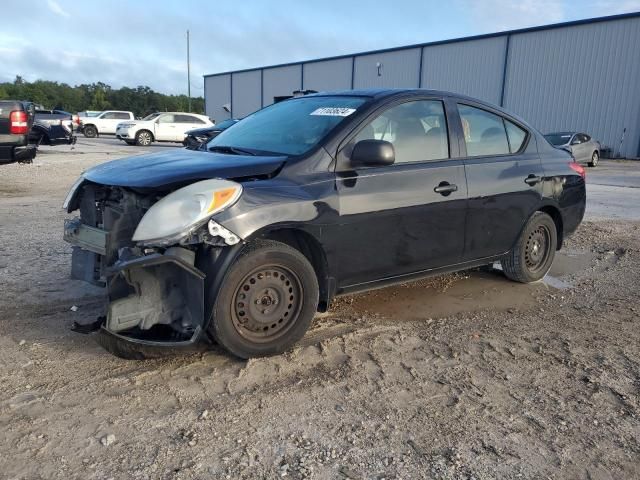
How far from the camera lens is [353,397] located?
3070 mm

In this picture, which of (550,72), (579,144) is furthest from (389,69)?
(579,144)

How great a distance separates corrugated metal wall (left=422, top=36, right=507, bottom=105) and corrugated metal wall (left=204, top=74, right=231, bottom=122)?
22753mm

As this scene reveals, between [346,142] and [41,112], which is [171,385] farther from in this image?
[41,112]

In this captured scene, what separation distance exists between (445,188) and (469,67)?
31.1 metres

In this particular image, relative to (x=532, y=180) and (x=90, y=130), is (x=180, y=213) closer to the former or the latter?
(x=532, y=180)

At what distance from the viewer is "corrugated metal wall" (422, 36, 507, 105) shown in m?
31.4

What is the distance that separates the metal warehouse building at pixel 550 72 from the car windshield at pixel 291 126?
27.2 meters

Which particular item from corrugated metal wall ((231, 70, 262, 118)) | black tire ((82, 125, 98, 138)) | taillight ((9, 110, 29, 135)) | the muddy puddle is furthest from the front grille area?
corrugated metal wall ((231, 70, 262, 118))

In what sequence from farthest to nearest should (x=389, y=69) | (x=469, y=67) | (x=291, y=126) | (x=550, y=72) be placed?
(x=389, y=69)
(x=469, y=67)
(x=550, y=72)
(x=291, y=126)

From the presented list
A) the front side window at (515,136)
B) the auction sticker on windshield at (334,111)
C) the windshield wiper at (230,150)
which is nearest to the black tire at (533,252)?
the front side window at (515,136)

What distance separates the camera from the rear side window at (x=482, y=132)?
14.9 ft

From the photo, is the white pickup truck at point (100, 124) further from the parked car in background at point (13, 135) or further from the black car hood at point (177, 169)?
the black car hood at point (177, 169)

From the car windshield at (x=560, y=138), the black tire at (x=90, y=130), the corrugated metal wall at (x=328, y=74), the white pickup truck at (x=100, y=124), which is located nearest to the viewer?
the car windshield at (x=560, y=138)

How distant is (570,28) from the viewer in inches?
1109
